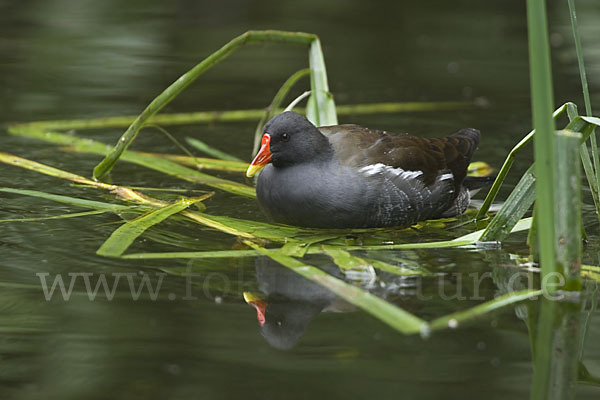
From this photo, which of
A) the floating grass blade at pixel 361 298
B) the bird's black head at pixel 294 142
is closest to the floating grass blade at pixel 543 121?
the floating grass blade at pixel 361 298

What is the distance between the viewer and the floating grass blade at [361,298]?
2916mm

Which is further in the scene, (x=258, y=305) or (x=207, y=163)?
(x=207, y=163)

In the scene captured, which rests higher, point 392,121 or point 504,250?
point 392,121

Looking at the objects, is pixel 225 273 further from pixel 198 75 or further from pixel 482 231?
pixel 198 75

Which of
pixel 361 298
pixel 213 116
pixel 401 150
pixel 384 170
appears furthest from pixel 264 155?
pixel 213 116

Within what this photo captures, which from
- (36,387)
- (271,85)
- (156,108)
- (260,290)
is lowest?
(36,387)

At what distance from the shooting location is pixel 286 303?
3.50m

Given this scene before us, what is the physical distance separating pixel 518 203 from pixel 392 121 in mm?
2789

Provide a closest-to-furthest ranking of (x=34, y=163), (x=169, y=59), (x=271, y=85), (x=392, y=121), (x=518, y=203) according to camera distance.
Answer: (x=518, y=203), (x=34, y=163), (x=392, y=121), (x=271, y=85), (x=169, y=59)

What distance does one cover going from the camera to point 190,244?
4.12 metres

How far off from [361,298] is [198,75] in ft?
6.24

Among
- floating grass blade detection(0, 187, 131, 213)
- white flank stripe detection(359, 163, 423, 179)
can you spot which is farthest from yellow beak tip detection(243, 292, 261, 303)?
floating grass blade detection(0, 187, 131, 213)

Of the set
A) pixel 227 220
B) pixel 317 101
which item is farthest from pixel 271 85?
pixel 227 220

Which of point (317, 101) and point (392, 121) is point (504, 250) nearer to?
point (317, 101)
